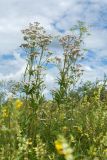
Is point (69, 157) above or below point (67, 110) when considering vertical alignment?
below

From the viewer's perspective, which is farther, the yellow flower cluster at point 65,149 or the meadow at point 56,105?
the meadow at point 56,105

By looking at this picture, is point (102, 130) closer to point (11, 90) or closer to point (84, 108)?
point (84, 108)

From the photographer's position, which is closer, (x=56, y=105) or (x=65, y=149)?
(x=65, y=149)

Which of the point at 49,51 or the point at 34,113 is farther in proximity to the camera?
the point at 49,51

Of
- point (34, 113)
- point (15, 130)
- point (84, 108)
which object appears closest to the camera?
point (15, 130)

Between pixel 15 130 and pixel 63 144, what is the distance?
5.35 feet

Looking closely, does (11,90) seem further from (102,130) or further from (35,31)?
(102,130)

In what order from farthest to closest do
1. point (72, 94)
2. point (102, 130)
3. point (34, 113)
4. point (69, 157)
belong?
point (72, 94)
point (34, 113)
point (102, 130)
point (69, 157)

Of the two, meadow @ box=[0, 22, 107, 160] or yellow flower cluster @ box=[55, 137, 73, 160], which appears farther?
meadow @ box=[0, 22, 107, 160]

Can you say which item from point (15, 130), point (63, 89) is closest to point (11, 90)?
point (63, 89)

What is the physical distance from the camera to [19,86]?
8.67 metres

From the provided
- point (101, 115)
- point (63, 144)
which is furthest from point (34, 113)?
point (63, 144)

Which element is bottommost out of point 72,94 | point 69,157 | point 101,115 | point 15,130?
point 69,157

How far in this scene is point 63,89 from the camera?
852 cm
